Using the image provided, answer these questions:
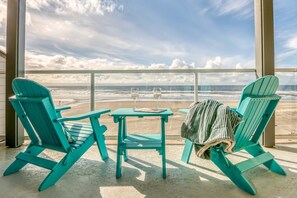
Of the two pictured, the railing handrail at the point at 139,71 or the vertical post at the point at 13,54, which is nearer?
the vertical post at the point at 13,54

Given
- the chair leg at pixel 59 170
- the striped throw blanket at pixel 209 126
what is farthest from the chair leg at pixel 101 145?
the striped throw blanket at pixel 209 126

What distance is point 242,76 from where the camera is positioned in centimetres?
285

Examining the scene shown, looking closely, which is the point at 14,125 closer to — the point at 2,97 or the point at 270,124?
the point at 2,97

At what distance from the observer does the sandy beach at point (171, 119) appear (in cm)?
287

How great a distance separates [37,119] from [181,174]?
4.79 feet

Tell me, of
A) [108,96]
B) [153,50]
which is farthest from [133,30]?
[108,96]

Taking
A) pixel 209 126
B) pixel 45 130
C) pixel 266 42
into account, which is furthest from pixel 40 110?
pixel 266 42

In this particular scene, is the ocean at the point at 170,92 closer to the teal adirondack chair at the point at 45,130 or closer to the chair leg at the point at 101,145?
the chair leg at the point at 101,145

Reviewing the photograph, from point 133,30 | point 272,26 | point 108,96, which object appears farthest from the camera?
point 133,30

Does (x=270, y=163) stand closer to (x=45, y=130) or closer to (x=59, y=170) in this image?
(x=59, y=170)

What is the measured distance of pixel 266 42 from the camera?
2500mm

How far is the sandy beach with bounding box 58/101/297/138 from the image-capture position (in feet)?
9.40

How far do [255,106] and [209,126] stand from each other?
0.49m

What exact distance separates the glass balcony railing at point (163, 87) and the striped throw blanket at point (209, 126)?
4.22 feet
